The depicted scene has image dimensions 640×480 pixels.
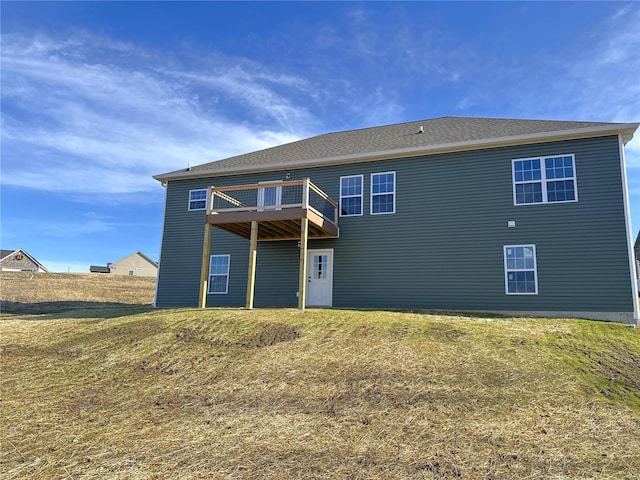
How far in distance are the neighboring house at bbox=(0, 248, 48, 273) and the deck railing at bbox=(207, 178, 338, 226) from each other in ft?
165

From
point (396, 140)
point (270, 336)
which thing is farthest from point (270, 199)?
point (270, 336)

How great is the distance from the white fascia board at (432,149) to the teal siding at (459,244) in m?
0.21

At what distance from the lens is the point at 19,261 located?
53.9 m

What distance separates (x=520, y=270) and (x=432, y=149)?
469 centimetres

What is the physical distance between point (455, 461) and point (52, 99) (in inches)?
650

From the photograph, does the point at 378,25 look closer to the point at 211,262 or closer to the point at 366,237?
the point at 366,237

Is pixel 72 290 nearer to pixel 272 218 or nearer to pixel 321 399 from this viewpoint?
pixel 272 218

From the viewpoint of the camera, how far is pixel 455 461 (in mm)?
4156

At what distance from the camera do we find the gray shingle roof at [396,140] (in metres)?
12.8

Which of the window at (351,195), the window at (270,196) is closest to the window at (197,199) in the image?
the window at (270,196)

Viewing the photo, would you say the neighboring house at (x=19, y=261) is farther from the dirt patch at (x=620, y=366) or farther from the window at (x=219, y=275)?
the dirt patch at (x=620, y=366)

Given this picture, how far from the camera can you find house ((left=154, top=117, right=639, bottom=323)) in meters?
11.8

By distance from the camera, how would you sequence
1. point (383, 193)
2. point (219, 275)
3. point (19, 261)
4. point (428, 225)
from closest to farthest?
point (428, 225)
point (383, 193)
point (219, 275)
point (19, 261)

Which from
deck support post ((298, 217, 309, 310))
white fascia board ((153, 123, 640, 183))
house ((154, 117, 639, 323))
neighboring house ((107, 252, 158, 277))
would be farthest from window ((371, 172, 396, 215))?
neighboring house ((107, 252, 158, 277))
